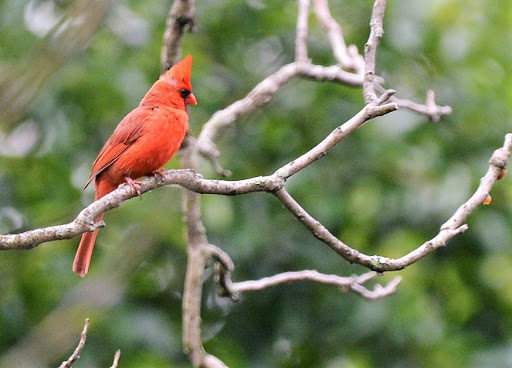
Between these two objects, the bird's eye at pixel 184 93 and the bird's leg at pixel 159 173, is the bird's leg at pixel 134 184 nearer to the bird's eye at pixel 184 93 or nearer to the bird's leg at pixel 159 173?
the bird's leg at pixel 159 173

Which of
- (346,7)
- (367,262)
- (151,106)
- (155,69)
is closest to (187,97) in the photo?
(151,106)

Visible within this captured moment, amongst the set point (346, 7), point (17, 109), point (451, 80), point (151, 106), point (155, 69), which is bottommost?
point (17, 109)

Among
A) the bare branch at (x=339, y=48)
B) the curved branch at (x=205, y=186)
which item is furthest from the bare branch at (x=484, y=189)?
the bare branch at (x=339, y=48)

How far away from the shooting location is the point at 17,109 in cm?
290

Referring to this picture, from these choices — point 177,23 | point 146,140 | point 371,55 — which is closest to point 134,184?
point 146,140

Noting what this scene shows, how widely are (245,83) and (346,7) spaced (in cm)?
79

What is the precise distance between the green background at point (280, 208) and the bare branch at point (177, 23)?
813mm

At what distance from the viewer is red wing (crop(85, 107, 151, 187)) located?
423 cm

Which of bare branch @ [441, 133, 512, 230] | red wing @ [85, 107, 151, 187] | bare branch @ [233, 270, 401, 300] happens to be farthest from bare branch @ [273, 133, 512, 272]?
red wing @ [85, 107, 151, 187]

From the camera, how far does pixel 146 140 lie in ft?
13.6

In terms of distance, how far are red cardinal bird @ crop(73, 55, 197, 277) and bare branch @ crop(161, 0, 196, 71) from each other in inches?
8.5

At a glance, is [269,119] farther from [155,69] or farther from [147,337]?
[147,337]

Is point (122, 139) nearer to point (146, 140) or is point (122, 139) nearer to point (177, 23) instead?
point (146, 140)

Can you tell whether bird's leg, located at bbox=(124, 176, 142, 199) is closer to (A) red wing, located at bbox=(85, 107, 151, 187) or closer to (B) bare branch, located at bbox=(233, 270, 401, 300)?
(A) red wing, located at bbox=(85, 107, 151, 187)
